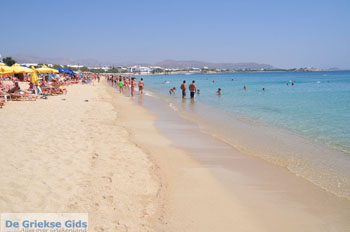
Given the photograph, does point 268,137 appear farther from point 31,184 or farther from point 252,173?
point 31,184

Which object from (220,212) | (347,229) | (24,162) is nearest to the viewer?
(347,229)

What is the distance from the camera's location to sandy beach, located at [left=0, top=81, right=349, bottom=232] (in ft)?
11.0

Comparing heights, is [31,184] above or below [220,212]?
above

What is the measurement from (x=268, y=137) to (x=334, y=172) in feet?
9.94

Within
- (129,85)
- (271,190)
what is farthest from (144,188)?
(129,85)

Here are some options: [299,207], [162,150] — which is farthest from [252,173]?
[162,150]

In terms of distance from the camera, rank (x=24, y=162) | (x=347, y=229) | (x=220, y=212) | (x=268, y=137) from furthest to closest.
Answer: (x=268, y=137) → (x=24, y=162) → (x=220, y=212) → (x=347, y=229)

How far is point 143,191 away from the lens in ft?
13.5

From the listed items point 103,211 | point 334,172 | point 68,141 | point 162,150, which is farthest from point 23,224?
point 334,172

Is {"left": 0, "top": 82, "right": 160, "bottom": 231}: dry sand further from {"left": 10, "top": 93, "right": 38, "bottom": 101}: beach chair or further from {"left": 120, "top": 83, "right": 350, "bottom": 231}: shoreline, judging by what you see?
{"left": 10, "top": 93, "right": 38, "bottom": 101}: beach chair

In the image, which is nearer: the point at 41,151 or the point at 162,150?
the point at 41,151

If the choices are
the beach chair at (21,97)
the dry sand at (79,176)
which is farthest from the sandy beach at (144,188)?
the beach chair at (21,97)

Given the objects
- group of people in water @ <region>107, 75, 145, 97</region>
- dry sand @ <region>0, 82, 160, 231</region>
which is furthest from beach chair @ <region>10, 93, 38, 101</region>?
group of people in water @ <region>107, 75, 145, 97</region>

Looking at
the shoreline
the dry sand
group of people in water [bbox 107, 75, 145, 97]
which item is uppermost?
group of people in water [bbox 107, 75, 145, 97]
